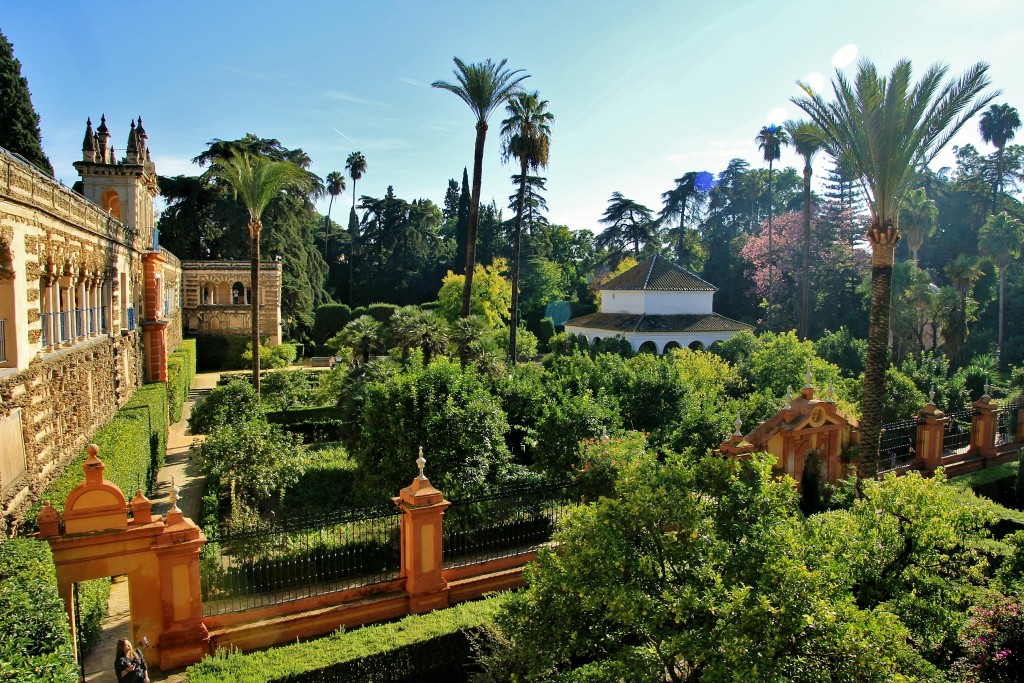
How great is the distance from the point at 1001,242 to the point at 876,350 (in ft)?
104

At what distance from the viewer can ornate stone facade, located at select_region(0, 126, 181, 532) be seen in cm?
889

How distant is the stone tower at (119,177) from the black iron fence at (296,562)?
18.2 m

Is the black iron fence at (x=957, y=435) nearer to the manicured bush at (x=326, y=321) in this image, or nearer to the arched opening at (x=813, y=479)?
the arched opening at (x=813, y=479)

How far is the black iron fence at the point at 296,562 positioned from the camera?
9609 millimetres

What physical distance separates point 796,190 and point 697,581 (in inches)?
2625

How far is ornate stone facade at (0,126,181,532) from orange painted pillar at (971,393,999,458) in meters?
21.3

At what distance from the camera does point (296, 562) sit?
9.77 meters

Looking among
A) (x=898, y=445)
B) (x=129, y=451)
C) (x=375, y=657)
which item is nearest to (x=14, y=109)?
(x=129, y=451)

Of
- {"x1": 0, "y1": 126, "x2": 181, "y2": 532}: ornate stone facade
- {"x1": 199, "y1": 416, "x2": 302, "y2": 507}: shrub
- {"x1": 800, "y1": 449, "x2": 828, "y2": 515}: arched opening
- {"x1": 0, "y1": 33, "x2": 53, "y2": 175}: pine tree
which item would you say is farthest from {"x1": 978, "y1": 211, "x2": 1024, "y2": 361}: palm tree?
{"x1": 0, "y1": 33, "x2": 53, "y2": 175}: pine tree

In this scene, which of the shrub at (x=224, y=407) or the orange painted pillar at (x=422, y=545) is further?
the shrub at (x=224, y=407)

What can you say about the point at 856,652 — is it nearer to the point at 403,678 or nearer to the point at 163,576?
the point at 403,678

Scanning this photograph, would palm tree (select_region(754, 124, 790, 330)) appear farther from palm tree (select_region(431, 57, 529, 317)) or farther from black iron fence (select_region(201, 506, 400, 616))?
black iron fence (select_region(201, 506, 400, 616))

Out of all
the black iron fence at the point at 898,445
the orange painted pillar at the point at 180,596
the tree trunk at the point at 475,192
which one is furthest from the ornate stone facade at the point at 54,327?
the black iron fence at the point at 898,445

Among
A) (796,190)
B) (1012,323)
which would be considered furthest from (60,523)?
(796,190)
